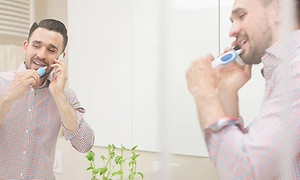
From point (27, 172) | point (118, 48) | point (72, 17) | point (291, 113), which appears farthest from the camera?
point (118, 48)

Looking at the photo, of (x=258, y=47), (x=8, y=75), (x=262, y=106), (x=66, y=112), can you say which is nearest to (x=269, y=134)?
(x=262, y=106)

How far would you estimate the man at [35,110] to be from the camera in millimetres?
997

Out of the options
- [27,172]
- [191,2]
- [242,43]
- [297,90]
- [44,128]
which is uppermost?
[191,2]

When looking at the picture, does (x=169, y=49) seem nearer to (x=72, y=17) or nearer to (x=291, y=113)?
(x=291, y=113)

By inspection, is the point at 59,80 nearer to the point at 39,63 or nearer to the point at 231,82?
the point at 39,63

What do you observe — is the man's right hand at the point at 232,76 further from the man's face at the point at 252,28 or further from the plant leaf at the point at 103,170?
the plant leaf at the point at 103,170

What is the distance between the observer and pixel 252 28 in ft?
2.40

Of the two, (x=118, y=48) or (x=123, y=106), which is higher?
(x=118, y=48)

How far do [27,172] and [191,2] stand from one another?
70 cm

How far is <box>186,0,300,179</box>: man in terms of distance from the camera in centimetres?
65

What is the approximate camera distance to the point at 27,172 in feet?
3.36

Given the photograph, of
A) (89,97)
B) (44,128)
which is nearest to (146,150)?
(89,97)

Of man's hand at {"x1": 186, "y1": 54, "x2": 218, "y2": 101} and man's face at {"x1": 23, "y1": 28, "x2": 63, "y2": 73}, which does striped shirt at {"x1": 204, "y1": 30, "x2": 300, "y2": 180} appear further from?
man's face at {"x1": 23, "y1": 28, "x2": 63, "y2": 73}

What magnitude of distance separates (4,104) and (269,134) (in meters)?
0.72
